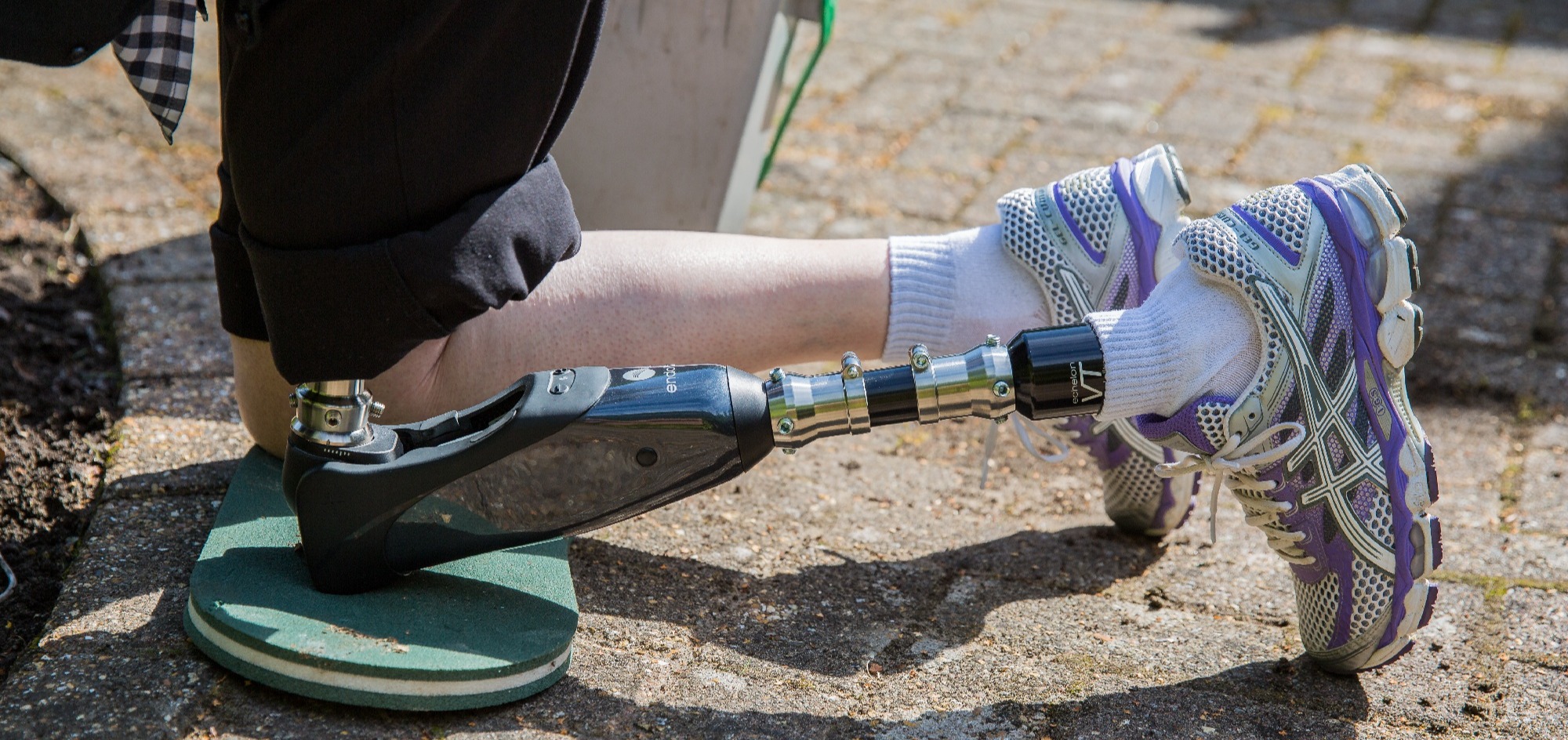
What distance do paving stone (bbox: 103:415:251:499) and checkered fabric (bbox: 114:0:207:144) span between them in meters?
0.42

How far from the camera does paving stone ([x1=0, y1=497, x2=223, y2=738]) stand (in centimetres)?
104

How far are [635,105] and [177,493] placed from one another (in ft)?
2.44

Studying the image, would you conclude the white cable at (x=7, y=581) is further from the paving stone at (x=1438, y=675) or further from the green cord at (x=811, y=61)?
the paving stone at (x=1438, y=675)

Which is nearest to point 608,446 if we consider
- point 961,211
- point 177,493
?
point 177,493

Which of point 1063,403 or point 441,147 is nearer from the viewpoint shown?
point 441,147

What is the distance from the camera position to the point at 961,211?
8.12 ft

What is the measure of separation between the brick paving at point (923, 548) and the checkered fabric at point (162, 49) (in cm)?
44

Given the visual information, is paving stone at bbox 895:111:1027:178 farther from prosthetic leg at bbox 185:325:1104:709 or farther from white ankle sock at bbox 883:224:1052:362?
prosthetic leg at bbox 185:325:1104:709

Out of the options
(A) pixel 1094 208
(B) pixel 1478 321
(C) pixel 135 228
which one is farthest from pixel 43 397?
(B) pixel 1478 321

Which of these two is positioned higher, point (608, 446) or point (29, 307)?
point (608, 446)

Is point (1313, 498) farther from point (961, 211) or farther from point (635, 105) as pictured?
point (961, 211)

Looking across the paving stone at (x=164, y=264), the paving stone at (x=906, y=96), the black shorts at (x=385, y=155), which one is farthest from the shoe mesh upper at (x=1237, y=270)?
the paving stone at (x=906, y=96)

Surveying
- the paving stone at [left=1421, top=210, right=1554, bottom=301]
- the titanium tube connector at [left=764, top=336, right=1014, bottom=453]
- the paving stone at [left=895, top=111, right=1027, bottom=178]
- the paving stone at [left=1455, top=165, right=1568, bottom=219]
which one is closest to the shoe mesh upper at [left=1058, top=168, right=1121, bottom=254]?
the titanium tube connector at [left=764, top=336, right=1014, bottom=453]

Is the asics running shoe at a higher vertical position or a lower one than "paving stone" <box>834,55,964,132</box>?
higher
